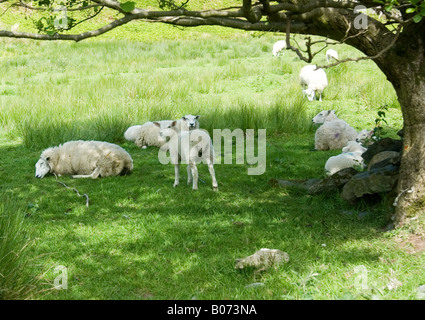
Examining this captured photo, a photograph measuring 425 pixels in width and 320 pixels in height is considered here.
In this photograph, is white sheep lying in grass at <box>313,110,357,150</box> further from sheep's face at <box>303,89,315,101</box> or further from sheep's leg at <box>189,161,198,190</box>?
sheep's face at <box>303,89,315,101</box>

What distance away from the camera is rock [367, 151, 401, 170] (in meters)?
6.95

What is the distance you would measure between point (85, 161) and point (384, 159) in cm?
531

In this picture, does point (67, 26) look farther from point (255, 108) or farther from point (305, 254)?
point (255, 108)

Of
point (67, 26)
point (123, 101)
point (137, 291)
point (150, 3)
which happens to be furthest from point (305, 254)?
point (150, 3)

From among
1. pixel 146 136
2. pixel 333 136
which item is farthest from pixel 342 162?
pixel 146 136

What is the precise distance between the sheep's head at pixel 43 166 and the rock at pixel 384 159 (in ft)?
18.5

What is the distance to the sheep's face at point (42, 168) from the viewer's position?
1001 cm

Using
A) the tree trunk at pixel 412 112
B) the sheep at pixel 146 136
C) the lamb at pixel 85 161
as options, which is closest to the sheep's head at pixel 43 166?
the lamb at pixel 85 161

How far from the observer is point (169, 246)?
20.8ft

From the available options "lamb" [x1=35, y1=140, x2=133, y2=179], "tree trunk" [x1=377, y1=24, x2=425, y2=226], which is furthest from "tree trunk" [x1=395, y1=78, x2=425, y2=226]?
"lamb" [x1=35, y1=140, x2=133, y2=179]

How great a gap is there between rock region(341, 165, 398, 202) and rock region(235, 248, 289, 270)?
2.07 m

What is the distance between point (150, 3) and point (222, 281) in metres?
44.4

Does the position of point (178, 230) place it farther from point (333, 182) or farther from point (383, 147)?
point (383, 147)

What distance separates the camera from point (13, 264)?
470 centimetres
